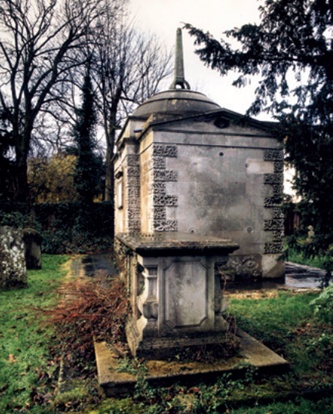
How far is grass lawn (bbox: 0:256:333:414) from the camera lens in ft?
9.37

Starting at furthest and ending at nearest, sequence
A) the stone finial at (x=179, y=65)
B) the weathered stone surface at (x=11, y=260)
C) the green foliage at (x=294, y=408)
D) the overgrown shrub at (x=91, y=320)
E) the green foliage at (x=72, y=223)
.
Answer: the green foliage at (x=72, y=223) → the stone finial at (x=179, y=65) → the weathered stone surface at (x=11, y=260) → the overgrown shrub at (x=91, y=320) → the green foliage at (x=294, y=408)

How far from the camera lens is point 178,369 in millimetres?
3215

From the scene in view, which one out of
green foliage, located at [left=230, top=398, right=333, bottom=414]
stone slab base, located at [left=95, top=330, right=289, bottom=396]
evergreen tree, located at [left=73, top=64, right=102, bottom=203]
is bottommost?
green foliage, located at [left=230, top=398, right=333, bottom=414]

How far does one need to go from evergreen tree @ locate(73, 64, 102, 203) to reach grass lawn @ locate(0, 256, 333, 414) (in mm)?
11621

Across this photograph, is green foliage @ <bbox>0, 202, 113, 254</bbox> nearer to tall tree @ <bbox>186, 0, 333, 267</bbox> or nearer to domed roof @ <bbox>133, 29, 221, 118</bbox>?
domed roof @ <bbox>133, 29, 221, 118</bbox>

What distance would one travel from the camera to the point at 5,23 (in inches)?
607

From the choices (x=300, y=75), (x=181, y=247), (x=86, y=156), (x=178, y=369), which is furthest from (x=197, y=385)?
(x=86, y=156)

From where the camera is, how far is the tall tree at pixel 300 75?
446 cm

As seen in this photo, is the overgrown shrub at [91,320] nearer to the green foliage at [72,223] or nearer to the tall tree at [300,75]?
the tall tree at [300,75]

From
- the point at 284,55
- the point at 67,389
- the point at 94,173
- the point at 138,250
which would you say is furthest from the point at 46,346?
the point at 94,173

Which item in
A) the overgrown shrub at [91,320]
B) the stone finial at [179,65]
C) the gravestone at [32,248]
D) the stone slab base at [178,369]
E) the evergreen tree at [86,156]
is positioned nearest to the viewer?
the stone slab base at [178,369]

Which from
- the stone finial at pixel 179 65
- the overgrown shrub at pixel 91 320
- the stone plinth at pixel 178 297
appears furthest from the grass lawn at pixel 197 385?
the stone finial at pixel 179 65

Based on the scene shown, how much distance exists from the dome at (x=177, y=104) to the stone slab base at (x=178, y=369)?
24.0ft

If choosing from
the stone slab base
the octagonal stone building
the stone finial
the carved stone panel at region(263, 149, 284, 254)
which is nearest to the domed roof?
the stone finial
